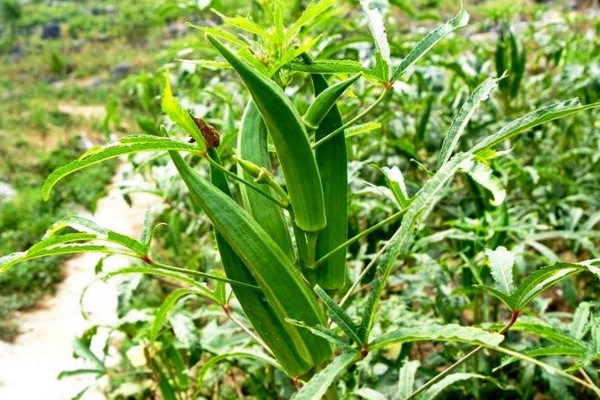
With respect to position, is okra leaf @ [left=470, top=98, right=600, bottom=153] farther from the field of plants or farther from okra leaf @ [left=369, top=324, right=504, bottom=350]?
okra leaf @ [left=369, top=324, right=504, bottom=350]

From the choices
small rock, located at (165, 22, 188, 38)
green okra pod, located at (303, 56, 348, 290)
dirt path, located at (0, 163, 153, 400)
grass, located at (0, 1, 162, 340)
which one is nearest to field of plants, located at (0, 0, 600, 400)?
green okra pod, located at (303, 56, 348, 290)

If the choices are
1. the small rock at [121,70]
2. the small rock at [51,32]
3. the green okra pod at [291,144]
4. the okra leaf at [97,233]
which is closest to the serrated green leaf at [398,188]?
the green okra pod at [291,144]

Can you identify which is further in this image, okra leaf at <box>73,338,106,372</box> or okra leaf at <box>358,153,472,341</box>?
okra leaf at <box>73,338,106,372</box>

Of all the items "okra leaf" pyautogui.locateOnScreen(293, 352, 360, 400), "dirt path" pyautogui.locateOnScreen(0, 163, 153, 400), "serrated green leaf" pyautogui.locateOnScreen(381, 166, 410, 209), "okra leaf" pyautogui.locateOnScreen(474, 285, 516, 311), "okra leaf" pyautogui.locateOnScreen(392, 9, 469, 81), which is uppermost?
"okra leaf" pyautogui.locateOnScreen(392, 9, 469, 81)

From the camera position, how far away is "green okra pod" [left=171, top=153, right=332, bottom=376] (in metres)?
0.75

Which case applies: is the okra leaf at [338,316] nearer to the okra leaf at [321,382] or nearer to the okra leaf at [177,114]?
the okra leaf at [321,382]

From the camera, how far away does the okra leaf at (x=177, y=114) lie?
656 millimetres

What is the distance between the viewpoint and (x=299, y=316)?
2.58 feet

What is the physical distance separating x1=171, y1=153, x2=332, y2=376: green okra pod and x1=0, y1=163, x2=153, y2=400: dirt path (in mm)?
1788

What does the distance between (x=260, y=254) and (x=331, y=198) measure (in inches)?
5.2

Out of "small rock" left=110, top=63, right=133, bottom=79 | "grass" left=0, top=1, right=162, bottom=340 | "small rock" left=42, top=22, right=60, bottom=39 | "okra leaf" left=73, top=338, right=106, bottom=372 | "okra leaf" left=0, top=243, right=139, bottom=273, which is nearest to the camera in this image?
"okra leaf" left=0, top=243, right=139, bottom=273

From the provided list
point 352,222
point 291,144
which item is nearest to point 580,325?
point 291,144

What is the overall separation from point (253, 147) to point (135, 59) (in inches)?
639

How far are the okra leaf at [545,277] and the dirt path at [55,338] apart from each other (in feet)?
6.41
